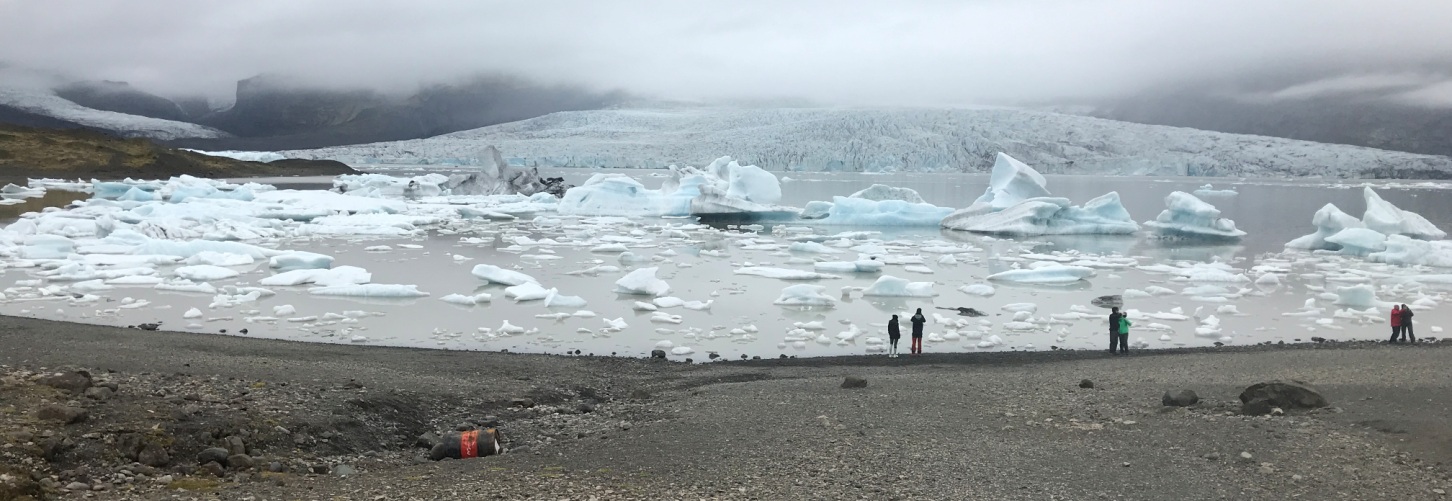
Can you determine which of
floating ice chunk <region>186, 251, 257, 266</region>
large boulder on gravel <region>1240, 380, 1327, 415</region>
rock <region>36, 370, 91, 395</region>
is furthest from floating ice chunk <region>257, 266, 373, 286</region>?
large boulder on gravel <region>1240, 380, 1327, 415</region>

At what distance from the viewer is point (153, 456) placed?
13.2ft

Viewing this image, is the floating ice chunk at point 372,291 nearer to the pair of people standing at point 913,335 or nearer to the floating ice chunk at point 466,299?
the floating ice chunk at point 466,299

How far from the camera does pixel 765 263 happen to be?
49.9 ft

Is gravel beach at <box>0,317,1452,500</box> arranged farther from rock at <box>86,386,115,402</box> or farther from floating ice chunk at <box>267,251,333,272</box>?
floating ice chunk at <box>267,251,333,272</box>

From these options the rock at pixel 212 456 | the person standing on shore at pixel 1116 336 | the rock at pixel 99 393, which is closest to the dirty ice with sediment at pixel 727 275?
the person standing on shore at pixel 1116 336

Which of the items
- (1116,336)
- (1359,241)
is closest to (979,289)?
(1116,336)

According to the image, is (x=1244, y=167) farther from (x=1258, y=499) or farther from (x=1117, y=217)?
(x=1258, y=499)

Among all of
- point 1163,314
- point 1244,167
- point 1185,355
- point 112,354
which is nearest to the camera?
point 112,354

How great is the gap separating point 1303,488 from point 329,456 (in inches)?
166

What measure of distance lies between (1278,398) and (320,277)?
1005 centimetres

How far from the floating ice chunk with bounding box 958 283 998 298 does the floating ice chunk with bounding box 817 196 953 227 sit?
11564 millimetres

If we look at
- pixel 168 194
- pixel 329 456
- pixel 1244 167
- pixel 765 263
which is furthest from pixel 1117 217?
pixel 1244 167

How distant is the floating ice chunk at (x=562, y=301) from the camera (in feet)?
34.0

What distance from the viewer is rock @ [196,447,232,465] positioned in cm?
412
